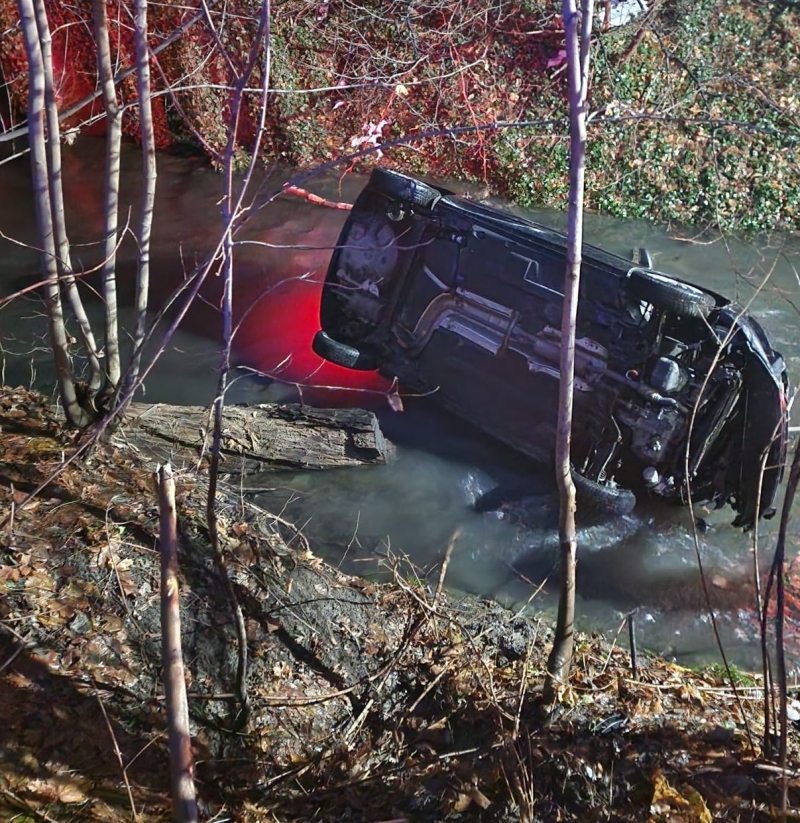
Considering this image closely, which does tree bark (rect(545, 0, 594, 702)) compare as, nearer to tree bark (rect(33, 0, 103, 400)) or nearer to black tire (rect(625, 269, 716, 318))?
black tire (rect(625, 269, 716, 318))

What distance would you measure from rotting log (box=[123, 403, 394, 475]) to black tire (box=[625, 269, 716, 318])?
2.64 meters

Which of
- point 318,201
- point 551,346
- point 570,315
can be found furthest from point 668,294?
point 318,201

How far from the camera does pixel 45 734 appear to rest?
12.6 ft

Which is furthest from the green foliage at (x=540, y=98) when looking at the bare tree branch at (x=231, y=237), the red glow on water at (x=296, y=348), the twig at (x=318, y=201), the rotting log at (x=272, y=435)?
the bare tree branch at (x=231, y=237)

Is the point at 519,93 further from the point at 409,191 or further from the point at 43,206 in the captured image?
the point at 43,206

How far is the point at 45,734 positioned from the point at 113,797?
51 cm

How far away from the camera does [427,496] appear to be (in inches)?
263

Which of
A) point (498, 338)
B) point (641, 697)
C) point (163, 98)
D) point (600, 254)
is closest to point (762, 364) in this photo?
point (600, 254)

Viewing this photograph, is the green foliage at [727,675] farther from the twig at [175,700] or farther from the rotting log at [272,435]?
the twig at [175,700]

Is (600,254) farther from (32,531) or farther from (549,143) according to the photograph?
(549,143)

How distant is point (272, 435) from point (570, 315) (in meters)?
3.77

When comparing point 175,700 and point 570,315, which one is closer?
point 175,700

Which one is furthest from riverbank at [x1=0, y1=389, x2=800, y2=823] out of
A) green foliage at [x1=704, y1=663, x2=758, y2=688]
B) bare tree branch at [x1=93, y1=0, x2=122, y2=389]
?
bare tree branch at [x1=93, y1=0, x2=122, y2=389]

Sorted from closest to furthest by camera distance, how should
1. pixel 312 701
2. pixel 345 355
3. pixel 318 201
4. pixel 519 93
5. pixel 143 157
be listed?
pixel 312 701 < pixel 143 157 < pixel 345 355 < pixel 318 201 < pixel 519 93
